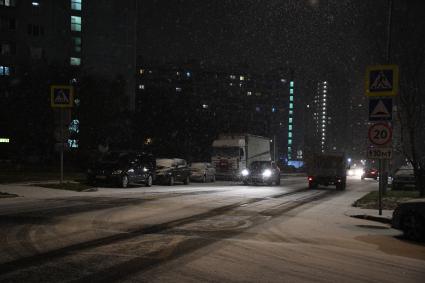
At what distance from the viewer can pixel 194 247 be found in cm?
957

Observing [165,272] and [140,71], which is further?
[140,71]

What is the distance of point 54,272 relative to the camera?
24.0ft

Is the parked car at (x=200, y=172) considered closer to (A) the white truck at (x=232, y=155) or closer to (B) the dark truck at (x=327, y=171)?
(A) the white truck at (x=232, y=155)

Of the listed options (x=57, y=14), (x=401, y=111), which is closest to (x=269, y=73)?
(x=57, y=14)

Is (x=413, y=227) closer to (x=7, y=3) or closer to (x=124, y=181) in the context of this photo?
(x=124, y=181)

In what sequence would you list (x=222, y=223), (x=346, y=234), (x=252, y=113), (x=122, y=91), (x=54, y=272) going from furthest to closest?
(x=252, y=113) < (x=122, y=91) < (x=222, y=223) < (x=346, y=234) < (x=54, y=272)

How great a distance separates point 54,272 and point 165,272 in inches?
59.0

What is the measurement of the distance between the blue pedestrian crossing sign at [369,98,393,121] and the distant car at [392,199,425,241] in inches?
159

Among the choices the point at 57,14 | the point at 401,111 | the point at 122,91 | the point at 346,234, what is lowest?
the point at 346,234

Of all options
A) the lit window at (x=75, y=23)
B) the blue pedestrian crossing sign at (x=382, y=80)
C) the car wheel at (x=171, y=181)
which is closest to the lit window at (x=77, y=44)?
the lit window at (x=75, y=23)

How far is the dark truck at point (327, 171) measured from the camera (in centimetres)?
3562

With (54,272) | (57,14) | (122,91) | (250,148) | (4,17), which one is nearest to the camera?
(54,272)

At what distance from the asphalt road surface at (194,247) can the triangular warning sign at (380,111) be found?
3.10 m

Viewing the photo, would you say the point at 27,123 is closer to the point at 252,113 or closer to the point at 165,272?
the point at 165,272
